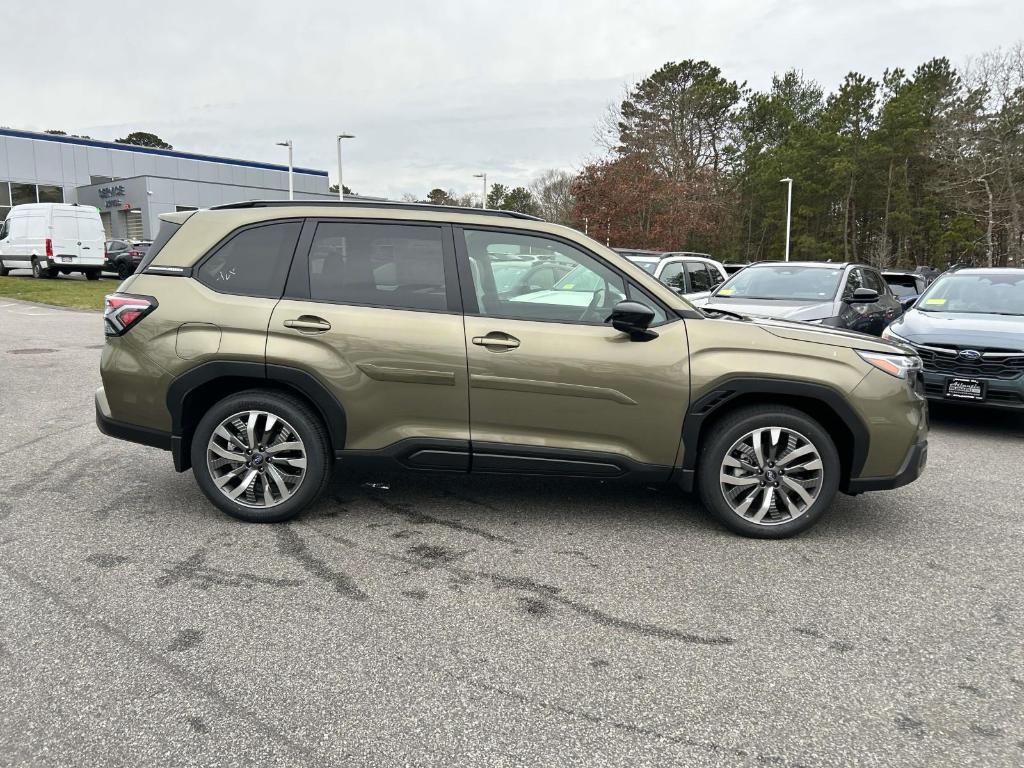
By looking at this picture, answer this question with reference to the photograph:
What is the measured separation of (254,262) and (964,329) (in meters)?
6.67

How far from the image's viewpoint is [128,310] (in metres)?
4.34

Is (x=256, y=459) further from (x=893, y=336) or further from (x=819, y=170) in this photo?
(x=819, y=170)

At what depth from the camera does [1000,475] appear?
5.78m

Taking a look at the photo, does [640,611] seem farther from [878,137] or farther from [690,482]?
[878,137]

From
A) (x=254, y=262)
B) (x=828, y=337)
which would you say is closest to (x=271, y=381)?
(x=254, y=262)

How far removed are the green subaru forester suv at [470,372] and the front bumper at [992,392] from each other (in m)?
3.22

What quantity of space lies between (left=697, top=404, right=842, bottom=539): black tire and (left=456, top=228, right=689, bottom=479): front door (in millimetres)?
237

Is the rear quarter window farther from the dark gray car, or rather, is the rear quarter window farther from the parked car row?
the parked car row

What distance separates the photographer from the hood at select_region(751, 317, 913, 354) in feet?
14.0

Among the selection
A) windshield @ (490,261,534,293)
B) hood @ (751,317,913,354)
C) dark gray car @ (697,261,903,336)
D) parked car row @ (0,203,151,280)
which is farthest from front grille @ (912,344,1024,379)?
parked car row @ (0,203,151,280)

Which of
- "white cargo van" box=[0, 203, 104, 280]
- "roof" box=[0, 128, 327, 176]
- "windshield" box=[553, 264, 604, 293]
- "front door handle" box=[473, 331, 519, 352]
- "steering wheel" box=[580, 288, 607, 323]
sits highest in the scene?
"roof" box=[0, 128, 327, 176]

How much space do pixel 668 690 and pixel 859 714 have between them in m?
0.66

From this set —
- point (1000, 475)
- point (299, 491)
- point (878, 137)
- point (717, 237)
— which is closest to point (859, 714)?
A: point (299, 491)

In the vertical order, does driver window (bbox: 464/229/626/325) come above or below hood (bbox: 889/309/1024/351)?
above
